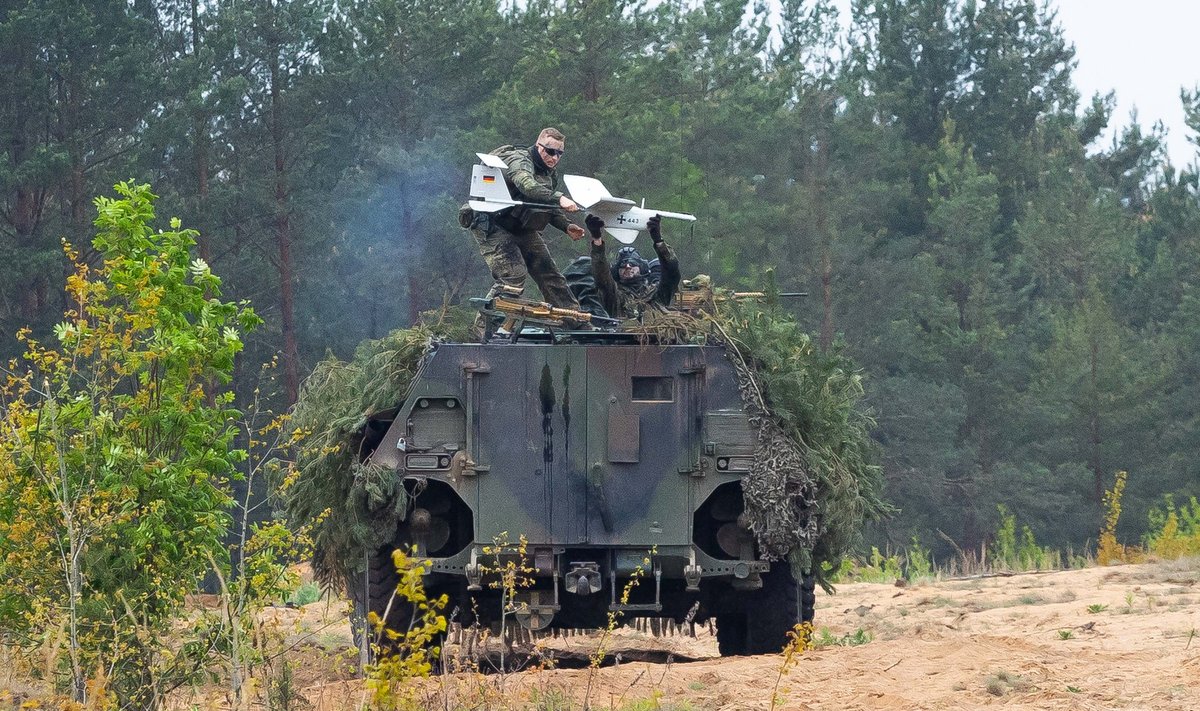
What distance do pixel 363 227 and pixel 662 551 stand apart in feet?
67.6

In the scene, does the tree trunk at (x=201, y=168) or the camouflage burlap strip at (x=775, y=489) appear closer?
the camouflage burlap strip at (x=775, y=489)

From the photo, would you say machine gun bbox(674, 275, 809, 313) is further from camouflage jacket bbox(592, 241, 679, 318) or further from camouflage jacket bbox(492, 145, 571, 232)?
camouflage jacket bbox(492, 145, 571, 232)

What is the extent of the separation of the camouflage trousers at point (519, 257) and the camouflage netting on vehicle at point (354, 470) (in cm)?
61

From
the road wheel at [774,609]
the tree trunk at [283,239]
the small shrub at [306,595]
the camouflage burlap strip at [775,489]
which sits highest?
the tree trunk at [283,239]

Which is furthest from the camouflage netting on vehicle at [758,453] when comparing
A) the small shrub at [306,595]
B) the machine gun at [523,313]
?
the small shrub at [306,595]

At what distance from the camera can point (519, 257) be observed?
11484 millimetres

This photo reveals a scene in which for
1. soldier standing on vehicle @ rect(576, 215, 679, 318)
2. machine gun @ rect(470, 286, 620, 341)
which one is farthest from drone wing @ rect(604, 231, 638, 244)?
machine gun @ rect(470, 286, 620, 341)

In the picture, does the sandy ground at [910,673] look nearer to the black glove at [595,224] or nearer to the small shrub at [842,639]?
the small shrub at [842,639]

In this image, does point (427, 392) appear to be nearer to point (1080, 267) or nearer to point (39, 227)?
point (39, 227)

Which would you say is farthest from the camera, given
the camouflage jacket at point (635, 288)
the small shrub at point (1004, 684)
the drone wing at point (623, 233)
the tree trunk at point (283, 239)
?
the tree trunk at point (283, 239)

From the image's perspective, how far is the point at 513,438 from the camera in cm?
1009

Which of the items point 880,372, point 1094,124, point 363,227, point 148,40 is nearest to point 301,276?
point 363,227

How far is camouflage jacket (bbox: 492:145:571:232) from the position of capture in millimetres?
11070

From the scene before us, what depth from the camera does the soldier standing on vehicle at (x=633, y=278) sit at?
1115 centimetres
